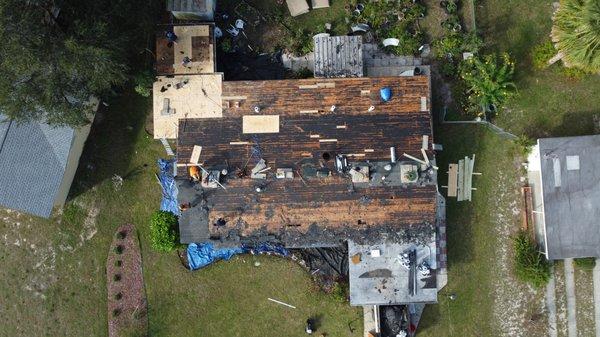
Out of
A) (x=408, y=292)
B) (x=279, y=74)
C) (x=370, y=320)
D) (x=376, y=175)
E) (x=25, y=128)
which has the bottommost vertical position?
(x=370, y=320)

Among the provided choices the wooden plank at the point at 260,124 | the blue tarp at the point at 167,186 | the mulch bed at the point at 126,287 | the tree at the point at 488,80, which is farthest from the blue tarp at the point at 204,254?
the tree at the point at 488,80

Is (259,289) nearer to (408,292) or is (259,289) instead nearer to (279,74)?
(408,292)

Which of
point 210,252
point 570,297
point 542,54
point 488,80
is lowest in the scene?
point 570,297

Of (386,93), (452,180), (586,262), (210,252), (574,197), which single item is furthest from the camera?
(210,252)

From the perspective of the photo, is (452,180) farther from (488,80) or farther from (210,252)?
(210,252)

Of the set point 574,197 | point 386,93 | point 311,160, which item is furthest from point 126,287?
point 574,197

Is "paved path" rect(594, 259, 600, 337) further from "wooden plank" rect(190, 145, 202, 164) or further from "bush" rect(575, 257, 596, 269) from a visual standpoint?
"wooden plank" rect(190, 145, 202, 164)

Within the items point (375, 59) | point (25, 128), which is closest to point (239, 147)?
point (375, 59)
